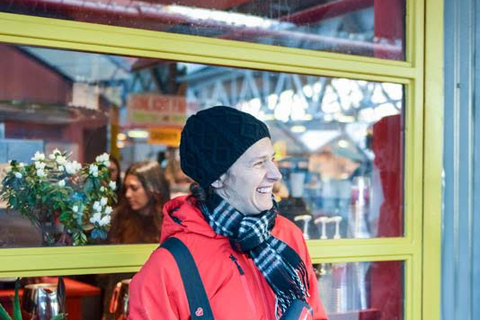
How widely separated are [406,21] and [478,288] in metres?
1.19

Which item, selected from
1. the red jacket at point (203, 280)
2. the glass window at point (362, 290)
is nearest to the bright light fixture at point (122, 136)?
the glass window at point (362, 290)

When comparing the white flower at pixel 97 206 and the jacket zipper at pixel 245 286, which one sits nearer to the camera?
the jacket zipper at pixel 245 286

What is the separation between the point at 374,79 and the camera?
3.18 m

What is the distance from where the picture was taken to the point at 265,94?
552cm

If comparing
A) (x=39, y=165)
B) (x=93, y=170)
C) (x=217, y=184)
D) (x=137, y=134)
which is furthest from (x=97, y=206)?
(x=137, y=134)

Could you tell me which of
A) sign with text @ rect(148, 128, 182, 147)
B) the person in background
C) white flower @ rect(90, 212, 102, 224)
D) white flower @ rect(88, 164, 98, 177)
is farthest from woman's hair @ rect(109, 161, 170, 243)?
sign with text @ rect(148, 128, 182, 147)

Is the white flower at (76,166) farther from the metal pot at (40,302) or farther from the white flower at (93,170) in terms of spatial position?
the metal pot at (40,302)

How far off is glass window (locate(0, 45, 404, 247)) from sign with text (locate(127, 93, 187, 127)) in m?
0.02

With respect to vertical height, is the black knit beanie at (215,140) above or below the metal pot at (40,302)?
above

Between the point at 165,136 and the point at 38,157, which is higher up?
the point at 165,136

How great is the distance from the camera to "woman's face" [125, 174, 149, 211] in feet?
15.1

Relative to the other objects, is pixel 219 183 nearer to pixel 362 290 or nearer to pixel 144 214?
pixel 362 290

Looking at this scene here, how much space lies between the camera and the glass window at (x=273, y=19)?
2.71 m

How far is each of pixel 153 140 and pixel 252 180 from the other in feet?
22.4
